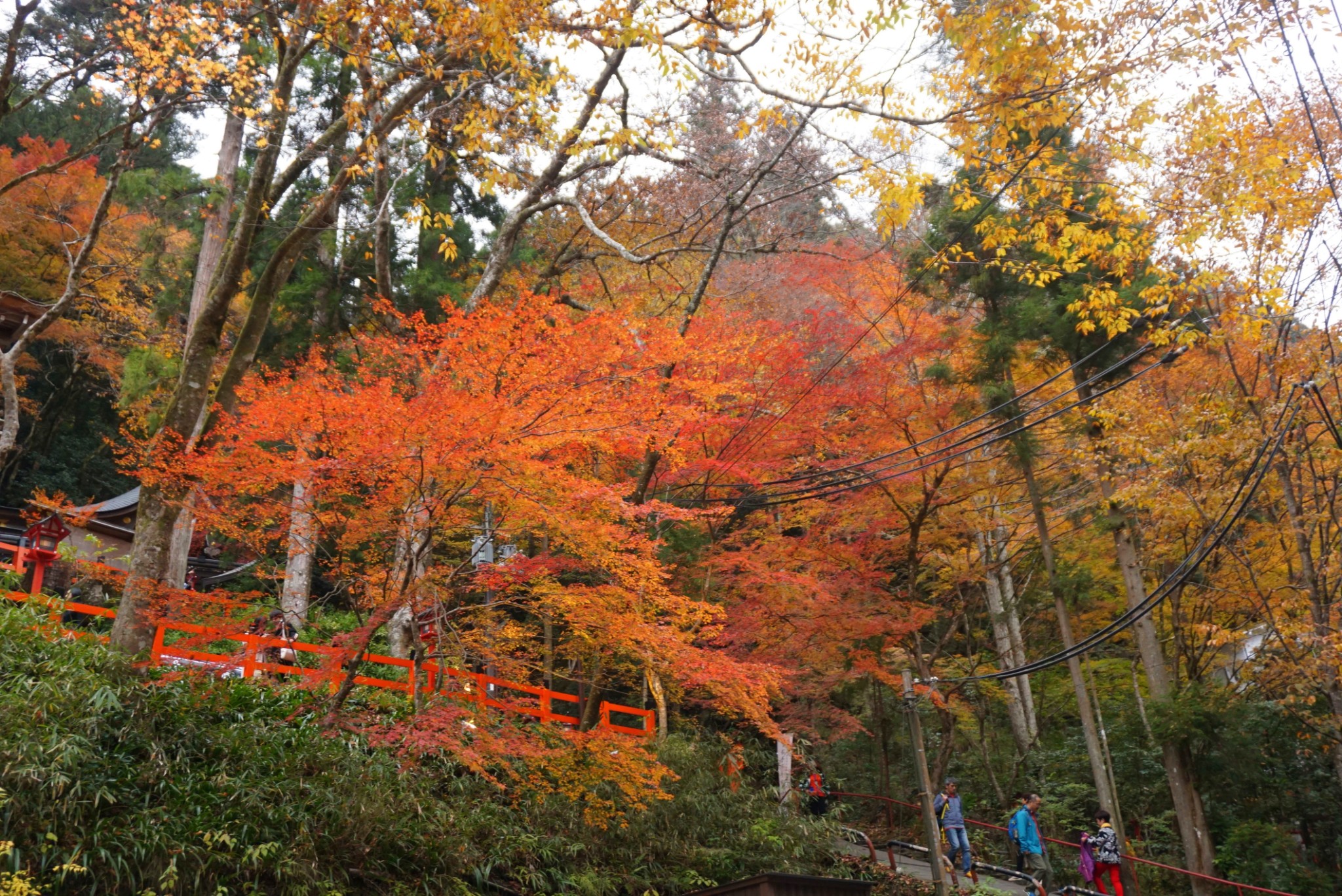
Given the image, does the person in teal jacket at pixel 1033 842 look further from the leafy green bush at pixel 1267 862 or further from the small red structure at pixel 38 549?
the small red structure at pixel 38 549

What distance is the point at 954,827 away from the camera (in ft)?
42.2

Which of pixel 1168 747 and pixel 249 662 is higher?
pixel 249 662

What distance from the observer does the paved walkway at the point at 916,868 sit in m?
12.9

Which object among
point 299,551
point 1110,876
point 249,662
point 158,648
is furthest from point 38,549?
point 1110,876

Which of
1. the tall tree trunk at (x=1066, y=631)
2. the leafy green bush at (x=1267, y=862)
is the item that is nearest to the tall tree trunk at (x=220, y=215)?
the tall tree trunk at (x=1066, y=631)

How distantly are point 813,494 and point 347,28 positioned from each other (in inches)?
330

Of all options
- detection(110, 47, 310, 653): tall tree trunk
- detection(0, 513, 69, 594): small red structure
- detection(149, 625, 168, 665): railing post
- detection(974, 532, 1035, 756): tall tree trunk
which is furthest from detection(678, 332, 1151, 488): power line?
detection(0, 513, 69, 594): small red structure

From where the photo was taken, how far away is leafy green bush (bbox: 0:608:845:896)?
6.65 metres

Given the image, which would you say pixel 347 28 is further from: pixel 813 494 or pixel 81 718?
pixel 813 494

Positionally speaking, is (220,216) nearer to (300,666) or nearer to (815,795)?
(300,666)

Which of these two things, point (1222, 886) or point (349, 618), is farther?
point (349, 618)

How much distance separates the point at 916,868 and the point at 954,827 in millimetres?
1868

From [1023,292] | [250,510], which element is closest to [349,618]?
[250,510]

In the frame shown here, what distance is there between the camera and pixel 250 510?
35.1ft
